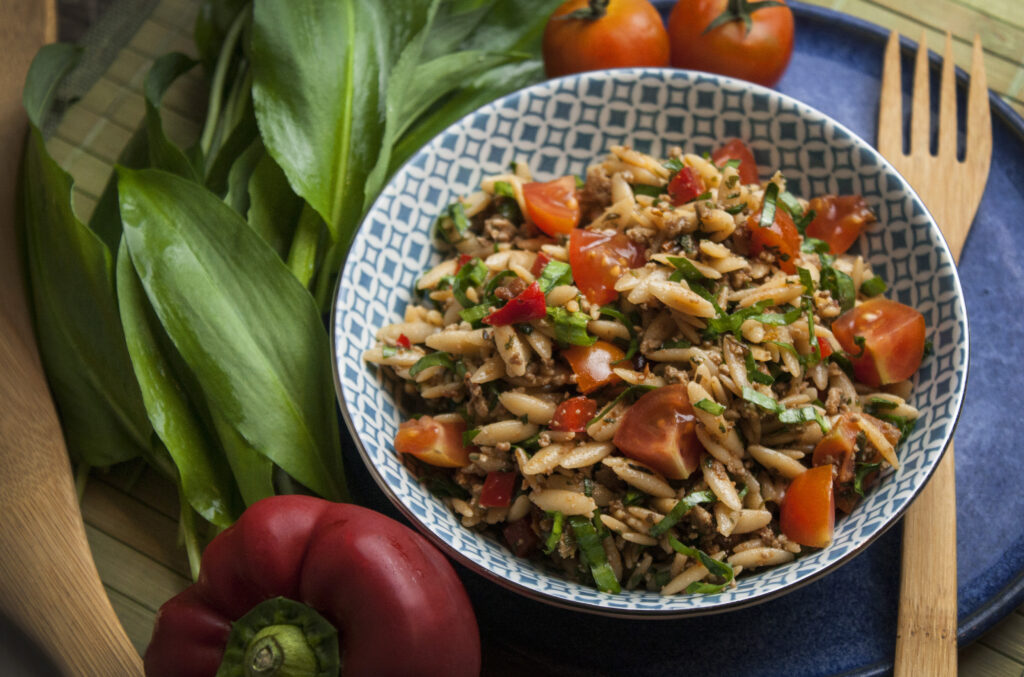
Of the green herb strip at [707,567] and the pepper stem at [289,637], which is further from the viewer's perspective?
the green herb strip at [707,567]

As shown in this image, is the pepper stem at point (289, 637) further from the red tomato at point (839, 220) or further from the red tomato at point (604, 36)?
the red tomato at point (604, 36)

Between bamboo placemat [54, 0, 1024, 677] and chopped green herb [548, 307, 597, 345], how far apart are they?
5.73 feet

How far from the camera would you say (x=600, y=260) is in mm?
3008

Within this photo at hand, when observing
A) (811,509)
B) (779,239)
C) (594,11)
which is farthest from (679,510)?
(594,11)

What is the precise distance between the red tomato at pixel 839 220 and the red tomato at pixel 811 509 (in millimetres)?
993

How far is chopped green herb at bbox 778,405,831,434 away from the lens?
2758 millimetres

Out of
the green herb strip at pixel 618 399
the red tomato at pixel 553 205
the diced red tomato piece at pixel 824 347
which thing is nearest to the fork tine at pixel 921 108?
the diced red tomato piece at pixel 824 347

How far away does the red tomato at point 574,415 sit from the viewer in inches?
112

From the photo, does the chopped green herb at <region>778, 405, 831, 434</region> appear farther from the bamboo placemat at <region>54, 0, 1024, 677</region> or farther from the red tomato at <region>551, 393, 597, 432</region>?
the bamboo placemat at <region>54, 0, 1024, 677</region>

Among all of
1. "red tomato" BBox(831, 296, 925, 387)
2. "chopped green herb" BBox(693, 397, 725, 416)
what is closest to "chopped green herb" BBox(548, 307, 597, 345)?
"chopped green herb" BBox(693, 397, 725, 416)

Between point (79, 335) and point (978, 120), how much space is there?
3.80 metres

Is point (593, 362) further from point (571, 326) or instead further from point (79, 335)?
point (79, 335)

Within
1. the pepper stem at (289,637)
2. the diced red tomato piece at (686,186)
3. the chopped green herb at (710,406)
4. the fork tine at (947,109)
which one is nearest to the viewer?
the pepper stem at (289,637)

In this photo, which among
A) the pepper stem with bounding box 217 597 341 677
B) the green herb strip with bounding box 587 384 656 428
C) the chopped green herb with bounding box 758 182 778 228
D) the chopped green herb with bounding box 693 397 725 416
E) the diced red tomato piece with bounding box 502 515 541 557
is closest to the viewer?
the pepper stem with bounding box 217 597 341 677
